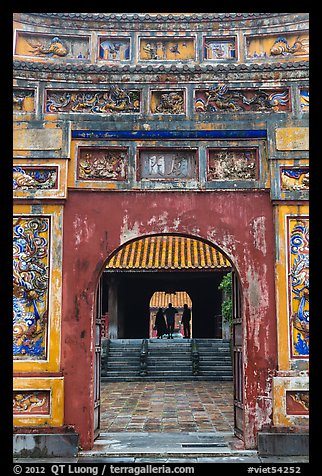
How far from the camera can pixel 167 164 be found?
7.54 m

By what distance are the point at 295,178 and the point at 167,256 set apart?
35.2ft

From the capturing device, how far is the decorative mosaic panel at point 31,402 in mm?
6848

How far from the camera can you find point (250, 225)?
7.36 meters

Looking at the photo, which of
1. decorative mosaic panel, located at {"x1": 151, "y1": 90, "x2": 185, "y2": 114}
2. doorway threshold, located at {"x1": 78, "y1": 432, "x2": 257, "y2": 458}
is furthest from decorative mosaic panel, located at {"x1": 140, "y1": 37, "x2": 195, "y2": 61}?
doorway threshold, located at {"x1": 78, "y1": 432, "x2": 257, "y2": 458}

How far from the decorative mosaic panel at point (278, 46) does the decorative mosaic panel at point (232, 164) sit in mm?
1464

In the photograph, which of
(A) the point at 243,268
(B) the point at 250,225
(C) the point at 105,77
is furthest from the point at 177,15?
(A) the point at 243,268

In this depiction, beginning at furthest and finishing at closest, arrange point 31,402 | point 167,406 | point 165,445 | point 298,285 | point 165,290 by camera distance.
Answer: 1. point 165,290
2. point 167,406
3. point 298,285
4. point 165,445
5. point 31,402

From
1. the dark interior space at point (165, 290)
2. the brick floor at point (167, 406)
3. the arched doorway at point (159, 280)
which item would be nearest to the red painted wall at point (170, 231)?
the brick floor at point (167, 406)

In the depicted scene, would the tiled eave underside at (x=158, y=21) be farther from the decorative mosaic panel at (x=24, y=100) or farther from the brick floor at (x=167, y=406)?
the brick floor at (x=167, y=406)

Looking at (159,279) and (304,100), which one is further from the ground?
(304,100)

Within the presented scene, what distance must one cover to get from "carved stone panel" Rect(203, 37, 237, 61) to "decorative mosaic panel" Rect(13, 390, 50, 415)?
17.0ft

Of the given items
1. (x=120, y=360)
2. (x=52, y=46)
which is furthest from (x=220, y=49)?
(x=120, y=360)

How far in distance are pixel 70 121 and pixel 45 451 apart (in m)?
4.29

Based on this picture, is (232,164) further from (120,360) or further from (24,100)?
(120,360)
